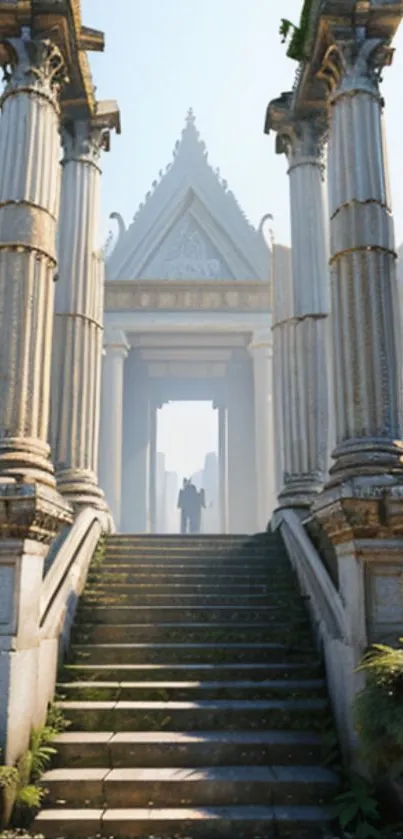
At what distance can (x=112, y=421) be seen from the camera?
1598cm

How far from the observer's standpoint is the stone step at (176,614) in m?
6.60

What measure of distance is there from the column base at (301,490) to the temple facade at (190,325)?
6858 mm

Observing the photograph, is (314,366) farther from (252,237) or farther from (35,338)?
(252,237)

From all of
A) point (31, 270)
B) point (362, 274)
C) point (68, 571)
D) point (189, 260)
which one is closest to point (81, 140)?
point (31, 270)

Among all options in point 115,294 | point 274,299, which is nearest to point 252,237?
point 115,294

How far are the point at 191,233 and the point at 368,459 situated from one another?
12626 mm

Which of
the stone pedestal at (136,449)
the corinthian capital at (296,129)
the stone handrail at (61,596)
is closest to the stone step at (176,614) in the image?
the stone handrail at (61,596)

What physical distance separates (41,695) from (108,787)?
0.92 meters

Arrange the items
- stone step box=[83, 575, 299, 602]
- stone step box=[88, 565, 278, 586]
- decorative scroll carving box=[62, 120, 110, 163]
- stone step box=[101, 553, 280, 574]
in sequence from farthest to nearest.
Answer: decorative scroll carving box=[62, 120, 110, 163] → stone step box=[101, 553, 280, 574] → stone step box=[88, 565, 278, 586] → stone step box=[83, 575, 299, 602]

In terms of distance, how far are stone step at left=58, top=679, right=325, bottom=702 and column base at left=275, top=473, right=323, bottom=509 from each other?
3.04 metres

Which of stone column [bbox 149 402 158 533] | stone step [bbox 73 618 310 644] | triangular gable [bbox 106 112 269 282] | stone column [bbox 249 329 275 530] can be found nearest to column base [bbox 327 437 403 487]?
stone step [bbox 73 618 310 644]

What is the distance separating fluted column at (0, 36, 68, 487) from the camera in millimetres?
5914

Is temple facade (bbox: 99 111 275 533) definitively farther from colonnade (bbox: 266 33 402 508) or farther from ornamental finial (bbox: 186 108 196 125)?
colonnade (bbox: 266 33 402 508)

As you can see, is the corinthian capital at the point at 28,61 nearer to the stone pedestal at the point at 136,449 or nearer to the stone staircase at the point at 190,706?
the stone staircase at the point at 190,706
